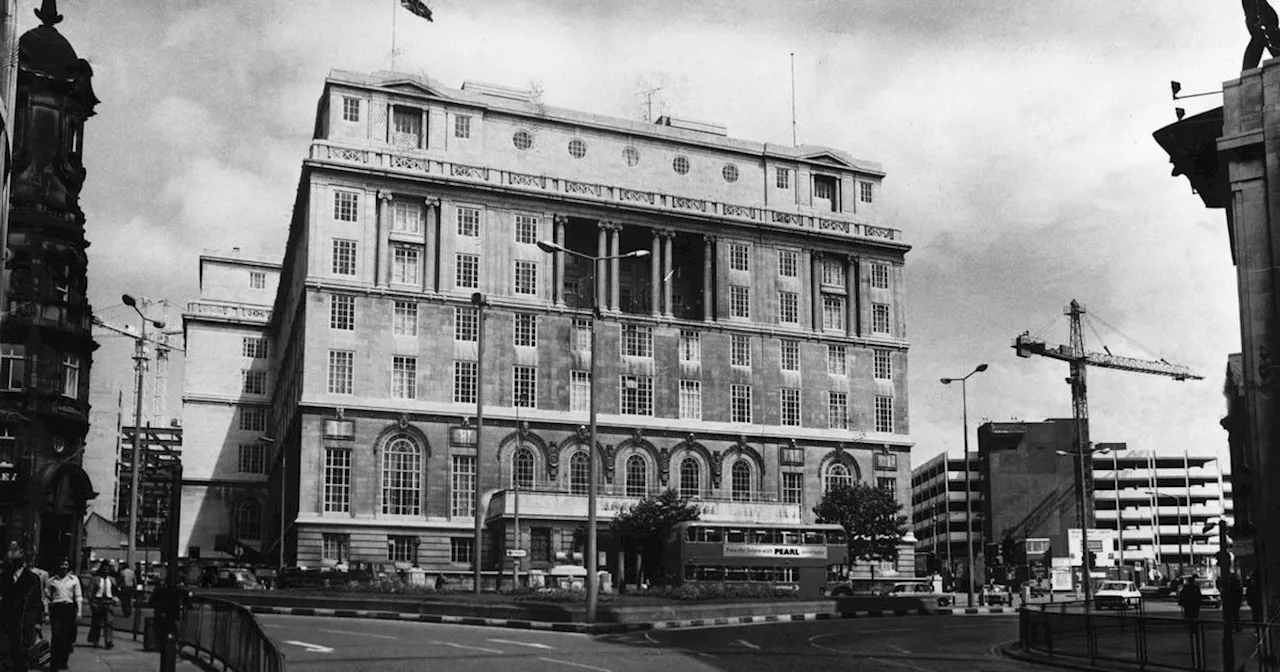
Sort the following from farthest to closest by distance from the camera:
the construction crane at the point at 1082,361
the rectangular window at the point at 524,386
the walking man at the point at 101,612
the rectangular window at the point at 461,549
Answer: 1. the construction crane at the point at 1082,361
2. the rectangular window at the point at 524,386
3. the rectangular window at the point at 461,549
4. the walking man at the point at 101,612

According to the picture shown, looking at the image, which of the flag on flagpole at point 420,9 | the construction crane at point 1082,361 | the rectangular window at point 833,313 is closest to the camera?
the flag on flagpole at point 420,9

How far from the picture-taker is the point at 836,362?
104188 mm

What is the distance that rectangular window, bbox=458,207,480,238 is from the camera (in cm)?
9394

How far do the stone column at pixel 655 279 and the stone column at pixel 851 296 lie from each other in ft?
50.6

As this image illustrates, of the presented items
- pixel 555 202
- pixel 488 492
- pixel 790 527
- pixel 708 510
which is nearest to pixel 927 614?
pixel 790 527

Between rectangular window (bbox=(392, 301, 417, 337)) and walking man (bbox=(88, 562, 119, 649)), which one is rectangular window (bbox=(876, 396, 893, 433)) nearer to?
rectangular window (bbox=(392, 301, 417, 337))

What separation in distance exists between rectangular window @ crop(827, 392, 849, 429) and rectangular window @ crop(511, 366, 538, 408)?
23.4 meters

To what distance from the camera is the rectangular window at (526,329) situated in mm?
94438

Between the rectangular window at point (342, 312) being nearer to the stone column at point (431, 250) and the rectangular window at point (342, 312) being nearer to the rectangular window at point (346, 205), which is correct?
the stone column at point (431, 250)

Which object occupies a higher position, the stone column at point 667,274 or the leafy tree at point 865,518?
the stone column at point 667,274

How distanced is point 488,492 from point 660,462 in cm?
1284

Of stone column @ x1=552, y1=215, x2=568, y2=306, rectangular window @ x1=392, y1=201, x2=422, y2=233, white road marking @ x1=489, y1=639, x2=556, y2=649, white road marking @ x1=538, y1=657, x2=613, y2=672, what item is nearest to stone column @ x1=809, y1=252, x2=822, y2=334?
stone column @ x1=552, y1=215, x2=568, y2=306

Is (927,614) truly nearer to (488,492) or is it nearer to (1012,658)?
(1012,658)

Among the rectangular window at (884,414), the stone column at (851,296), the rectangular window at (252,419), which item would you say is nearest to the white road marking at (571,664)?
the rectangular window at (884,414)
